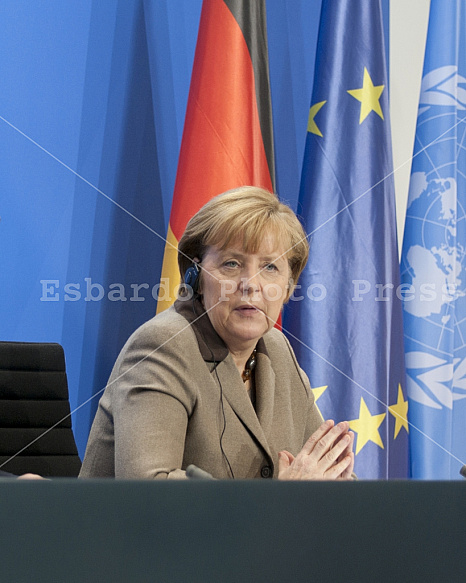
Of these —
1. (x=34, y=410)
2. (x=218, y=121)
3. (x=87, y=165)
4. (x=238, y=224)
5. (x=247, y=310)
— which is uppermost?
(x=218, y=121)

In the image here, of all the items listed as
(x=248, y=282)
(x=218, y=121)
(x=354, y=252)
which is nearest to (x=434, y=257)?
(x=354, y=252)

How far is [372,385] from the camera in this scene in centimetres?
161

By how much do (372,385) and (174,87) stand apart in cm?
92

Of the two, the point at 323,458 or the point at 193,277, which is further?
the point at 193,277

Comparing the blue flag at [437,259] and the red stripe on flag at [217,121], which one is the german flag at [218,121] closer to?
the red stripe on flag at [217,121]

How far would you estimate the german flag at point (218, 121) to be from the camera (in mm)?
1554

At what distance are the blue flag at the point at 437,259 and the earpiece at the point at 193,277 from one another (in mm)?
793

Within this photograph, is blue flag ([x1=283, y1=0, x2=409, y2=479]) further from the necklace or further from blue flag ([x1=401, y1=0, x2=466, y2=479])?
the necklace

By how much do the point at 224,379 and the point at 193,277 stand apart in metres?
0.19

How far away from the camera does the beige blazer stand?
35.9 inches

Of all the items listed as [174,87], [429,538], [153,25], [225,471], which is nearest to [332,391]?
[225,471]

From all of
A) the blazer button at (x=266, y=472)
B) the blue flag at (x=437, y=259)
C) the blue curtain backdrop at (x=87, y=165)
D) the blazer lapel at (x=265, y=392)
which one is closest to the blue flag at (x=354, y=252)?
the blue flag at (x=437, y=259)

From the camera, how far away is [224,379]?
40.2 inches

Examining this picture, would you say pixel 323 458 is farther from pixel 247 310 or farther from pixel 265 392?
pixel 247 310
